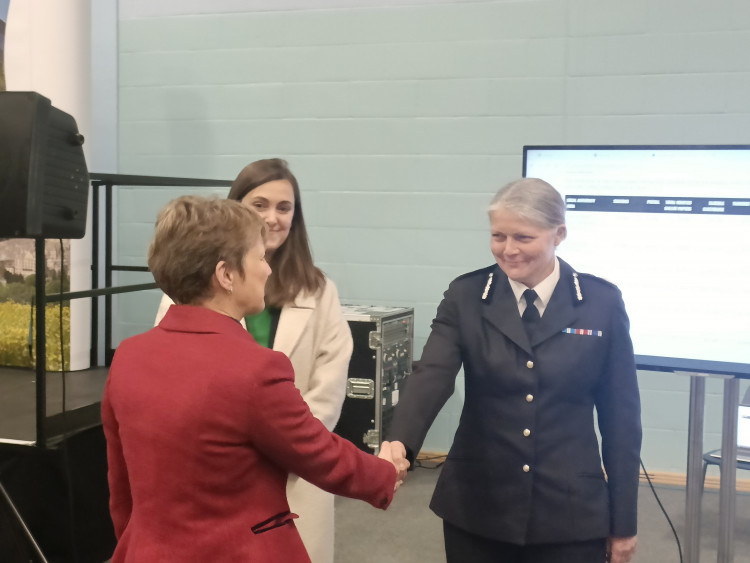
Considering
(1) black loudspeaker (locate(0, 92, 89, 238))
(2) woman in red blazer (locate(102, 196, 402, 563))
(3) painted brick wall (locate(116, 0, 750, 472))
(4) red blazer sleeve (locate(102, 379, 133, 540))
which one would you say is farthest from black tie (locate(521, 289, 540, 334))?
(3) painted brick wall (locate(116, 0, 750, 472))

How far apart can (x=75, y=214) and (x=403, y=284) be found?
2.43 m

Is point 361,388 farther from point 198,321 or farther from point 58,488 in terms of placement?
point 198,321

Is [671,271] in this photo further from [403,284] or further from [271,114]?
[271,114]

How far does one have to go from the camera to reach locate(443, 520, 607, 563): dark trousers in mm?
1724

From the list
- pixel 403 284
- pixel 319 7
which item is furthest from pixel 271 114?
pixel 403 284

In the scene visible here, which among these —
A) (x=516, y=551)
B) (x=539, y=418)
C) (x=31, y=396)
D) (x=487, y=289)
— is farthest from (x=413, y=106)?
(x=516, y=551)

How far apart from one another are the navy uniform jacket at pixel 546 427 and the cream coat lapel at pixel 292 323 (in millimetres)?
381

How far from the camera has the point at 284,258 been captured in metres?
2.16

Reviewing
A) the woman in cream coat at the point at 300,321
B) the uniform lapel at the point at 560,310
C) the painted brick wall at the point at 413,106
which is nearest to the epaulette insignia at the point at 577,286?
the uniform lapel at the point at 560,310

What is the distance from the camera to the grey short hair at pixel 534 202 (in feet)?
5.75

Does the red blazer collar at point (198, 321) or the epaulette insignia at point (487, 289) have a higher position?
the epaulette insignia at point (487, 289)

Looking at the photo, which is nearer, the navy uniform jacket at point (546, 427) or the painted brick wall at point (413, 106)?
the navy uniform jacket at point (546, 427)

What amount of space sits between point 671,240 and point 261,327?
4.68 feet

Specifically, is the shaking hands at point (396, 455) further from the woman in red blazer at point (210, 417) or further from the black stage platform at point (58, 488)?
the black stage platform at point (58, 488)
